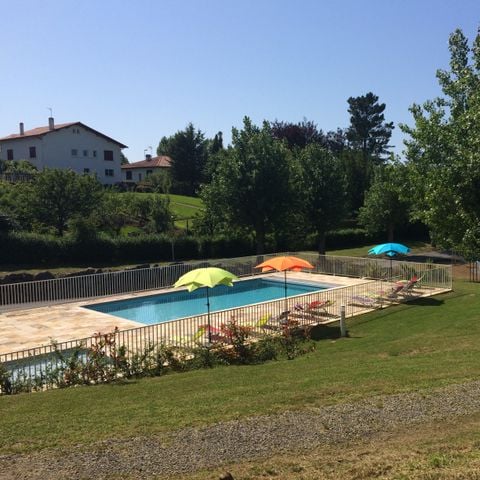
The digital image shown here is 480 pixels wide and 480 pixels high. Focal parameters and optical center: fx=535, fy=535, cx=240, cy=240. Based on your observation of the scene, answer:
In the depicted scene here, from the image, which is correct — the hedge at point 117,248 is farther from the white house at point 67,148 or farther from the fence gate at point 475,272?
the white house at point 67,148

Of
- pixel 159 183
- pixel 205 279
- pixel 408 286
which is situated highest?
pixel 159 183

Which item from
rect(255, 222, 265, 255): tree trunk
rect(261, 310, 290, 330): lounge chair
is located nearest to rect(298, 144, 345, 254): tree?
rect(255, 222, 265, 255): tree trunk

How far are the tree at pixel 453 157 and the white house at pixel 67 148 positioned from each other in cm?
4706

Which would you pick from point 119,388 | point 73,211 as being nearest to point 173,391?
point 119,388

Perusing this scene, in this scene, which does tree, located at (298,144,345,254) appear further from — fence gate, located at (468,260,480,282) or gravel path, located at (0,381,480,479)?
gravel path, located at (0,381,480,479)

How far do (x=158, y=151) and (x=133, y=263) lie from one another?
9705 centimetres

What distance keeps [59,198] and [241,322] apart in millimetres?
21711

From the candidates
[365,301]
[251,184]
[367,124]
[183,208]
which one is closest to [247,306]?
[365,301]

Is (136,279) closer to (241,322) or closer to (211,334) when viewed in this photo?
(241,322)

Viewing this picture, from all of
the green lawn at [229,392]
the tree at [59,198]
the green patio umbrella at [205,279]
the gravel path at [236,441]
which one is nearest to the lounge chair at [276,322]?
the green patio umbrella at [205,279]

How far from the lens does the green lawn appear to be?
7594mm

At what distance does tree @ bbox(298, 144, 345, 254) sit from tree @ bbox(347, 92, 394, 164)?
→ 6642 centimetres

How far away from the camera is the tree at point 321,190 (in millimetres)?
36438

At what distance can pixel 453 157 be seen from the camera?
45.6 feet
